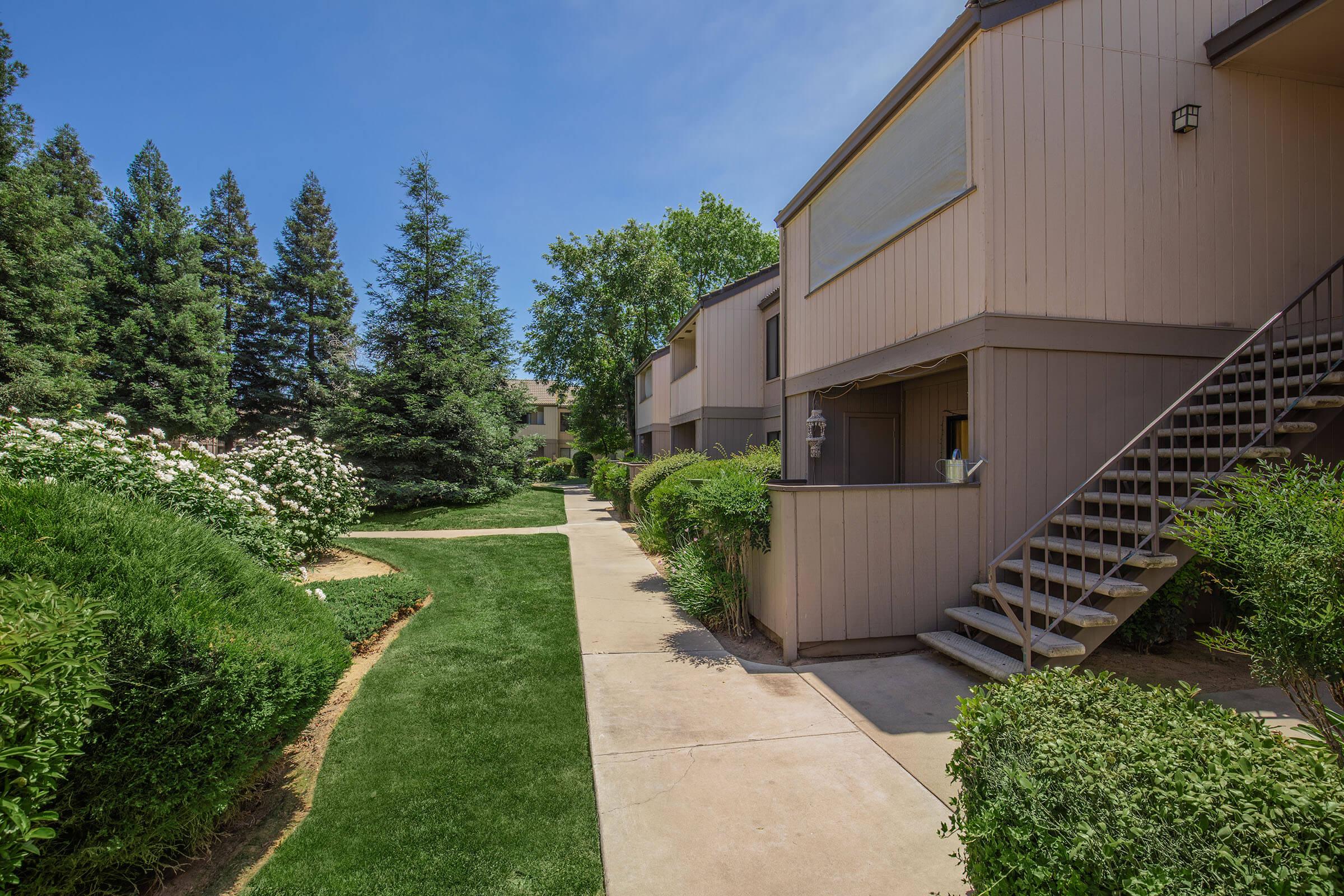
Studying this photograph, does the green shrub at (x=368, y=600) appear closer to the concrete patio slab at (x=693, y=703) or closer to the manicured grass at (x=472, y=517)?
the concrete patio slab at (x=693, y=703)

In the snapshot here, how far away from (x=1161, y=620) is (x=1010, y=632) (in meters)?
1.72

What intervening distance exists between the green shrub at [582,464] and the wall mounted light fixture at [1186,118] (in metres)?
32.0

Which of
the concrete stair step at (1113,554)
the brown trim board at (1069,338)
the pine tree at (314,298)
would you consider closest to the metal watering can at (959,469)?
the concrete stair step at (1113,554)

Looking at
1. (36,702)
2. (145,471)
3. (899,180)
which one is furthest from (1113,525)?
(145,471)

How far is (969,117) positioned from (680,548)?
220 inches

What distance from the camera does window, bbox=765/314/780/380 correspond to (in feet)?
43.7

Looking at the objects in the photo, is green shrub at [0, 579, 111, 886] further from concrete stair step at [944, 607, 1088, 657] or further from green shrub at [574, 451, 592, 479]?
green shrub at [574, 451, 592, 479]

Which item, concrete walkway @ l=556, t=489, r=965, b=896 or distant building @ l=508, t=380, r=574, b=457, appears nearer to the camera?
concrete walkway @ l=556, t=489, r=965, b=896

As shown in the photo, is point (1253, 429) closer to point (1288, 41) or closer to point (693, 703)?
point (1288, 41)

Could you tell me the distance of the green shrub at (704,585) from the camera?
6.18m

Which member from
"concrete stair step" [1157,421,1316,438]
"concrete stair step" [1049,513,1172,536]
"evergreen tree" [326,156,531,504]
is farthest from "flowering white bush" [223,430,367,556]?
"concrete stair step" [1157,421,1316,438]

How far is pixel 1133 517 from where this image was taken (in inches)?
193

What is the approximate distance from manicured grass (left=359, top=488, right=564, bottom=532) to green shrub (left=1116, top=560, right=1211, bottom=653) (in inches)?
473

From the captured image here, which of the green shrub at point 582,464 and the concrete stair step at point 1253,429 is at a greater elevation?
the concrete stair step at point 1253,429
